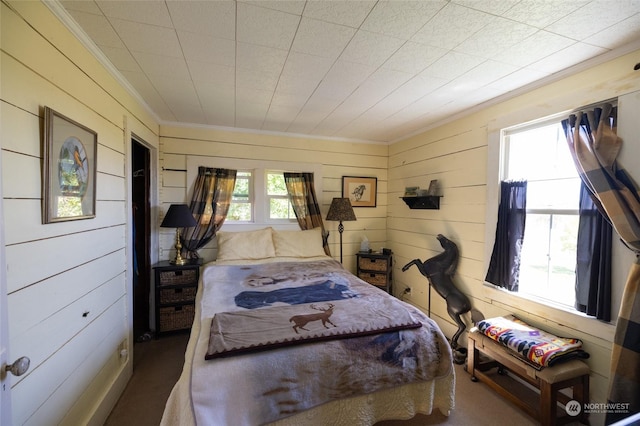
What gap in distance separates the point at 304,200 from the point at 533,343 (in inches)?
106

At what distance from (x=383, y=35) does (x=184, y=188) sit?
274 centimetres

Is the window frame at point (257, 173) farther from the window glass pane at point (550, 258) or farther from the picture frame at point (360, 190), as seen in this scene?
the window glass pane at point (550, 258)

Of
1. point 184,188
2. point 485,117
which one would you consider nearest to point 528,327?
point 485,117

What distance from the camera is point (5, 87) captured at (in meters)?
1.01

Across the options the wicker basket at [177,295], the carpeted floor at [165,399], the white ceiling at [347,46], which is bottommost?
the carpeted floor at [165,399]

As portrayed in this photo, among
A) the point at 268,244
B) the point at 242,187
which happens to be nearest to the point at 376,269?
the point at 268,244

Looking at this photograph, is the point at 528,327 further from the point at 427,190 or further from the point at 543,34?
the point at 543,34

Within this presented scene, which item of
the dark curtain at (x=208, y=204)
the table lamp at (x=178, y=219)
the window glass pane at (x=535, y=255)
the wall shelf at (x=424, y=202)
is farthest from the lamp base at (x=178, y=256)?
the window glass pane at (x=535, y=255)

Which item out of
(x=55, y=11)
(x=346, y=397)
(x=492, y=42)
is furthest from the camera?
(x=492, y=42)

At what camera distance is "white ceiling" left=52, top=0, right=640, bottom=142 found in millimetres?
1311

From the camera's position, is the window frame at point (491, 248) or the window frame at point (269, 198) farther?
the window frame at point (269, 198)

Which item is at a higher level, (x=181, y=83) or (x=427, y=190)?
(x=181, y=83)

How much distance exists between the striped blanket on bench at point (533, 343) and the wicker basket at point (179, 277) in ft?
9.31

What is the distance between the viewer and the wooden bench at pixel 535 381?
5.32 feet
